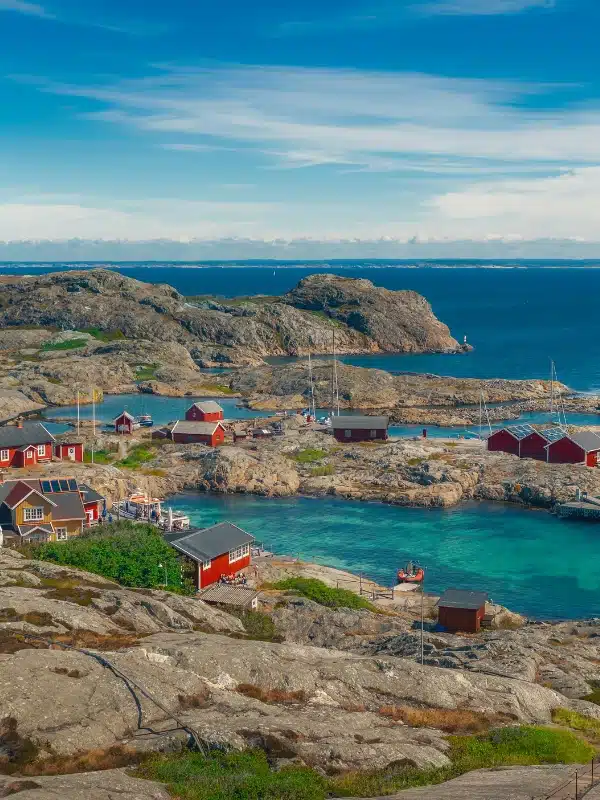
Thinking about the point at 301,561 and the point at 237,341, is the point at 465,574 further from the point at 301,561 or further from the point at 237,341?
the point at 237,341

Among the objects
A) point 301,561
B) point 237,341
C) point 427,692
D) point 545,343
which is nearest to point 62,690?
point 427,692

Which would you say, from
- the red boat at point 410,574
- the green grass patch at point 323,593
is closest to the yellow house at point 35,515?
the green grass patch at point 323,593

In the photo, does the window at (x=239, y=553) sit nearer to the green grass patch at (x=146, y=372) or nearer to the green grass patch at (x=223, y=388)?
the green grass patch at (x=223, y=388)

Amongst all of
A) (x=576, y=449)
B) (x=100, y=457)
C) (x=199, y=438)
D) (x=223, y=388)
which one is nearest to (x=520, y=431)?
(x=576, y=449)

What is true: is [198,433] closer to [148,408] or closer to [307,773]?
[148,408]

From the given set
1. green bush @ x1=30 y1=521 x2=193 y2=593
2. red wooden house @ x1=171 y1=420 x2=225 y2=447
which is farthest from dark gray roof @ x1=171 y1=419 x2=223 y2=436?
green bush @ x1=30 y1=521 x2=193 y2=593

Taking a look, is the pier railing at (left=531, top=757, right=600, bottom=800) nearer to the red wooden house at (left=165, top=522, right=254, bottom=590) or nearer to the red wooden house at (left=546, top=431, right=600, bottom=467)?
the red wooden house at (left=165, top=522, right=254, bottom=590)
